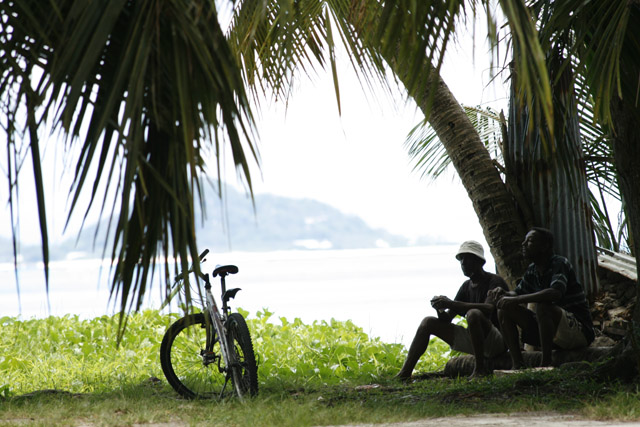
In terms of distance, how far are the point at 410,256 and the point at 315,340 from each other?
72.1 meters

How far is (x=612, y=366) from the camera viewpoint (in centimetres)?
470

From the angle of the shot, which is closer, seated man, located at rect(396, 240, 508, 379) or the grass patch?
the grass patch

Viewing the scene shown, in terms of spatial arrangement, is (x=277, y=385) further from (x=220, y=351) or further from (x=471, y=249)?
(x=471, y=249)

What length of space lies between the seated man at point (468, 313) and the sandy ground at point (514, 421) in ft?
5.32

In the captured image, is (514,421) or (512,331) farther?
(512,331)

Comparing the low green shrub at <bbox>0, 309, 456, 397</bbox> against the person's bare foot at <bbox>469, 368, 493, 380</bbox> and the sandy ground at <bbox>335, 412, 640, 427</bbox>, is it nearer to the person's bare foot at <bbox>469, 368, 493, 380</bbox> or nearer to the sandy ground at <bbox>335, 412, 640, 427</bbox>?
the person's bare foot at <bbox>469, 368, 493, 380</bbox>

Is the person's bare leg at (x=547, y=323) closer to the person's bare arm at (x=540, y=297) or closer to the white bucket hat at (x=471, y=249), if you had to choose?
the person's bare arm at (x=540, y=297)

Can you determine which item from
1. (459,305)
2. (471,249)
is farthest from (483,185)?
(459,305)

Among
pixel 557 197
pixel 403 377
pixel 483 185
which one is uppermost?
pixel 483 185

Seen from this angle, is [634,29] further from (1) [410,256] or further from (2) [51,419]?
(1) [410,256]

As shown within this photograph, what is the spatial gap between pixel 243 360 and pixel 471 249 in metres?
2.08

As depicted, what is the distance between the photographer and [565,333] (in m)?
5.44

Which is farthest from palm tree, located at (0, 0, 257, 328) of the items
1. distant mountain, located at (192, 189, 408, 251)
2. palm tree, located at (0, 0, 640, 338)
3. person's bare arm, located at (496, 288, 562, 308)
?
distant mountain, located at (192, 189, 408, 251)

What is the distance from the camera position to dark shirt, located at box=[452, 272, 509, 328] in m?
6.00
